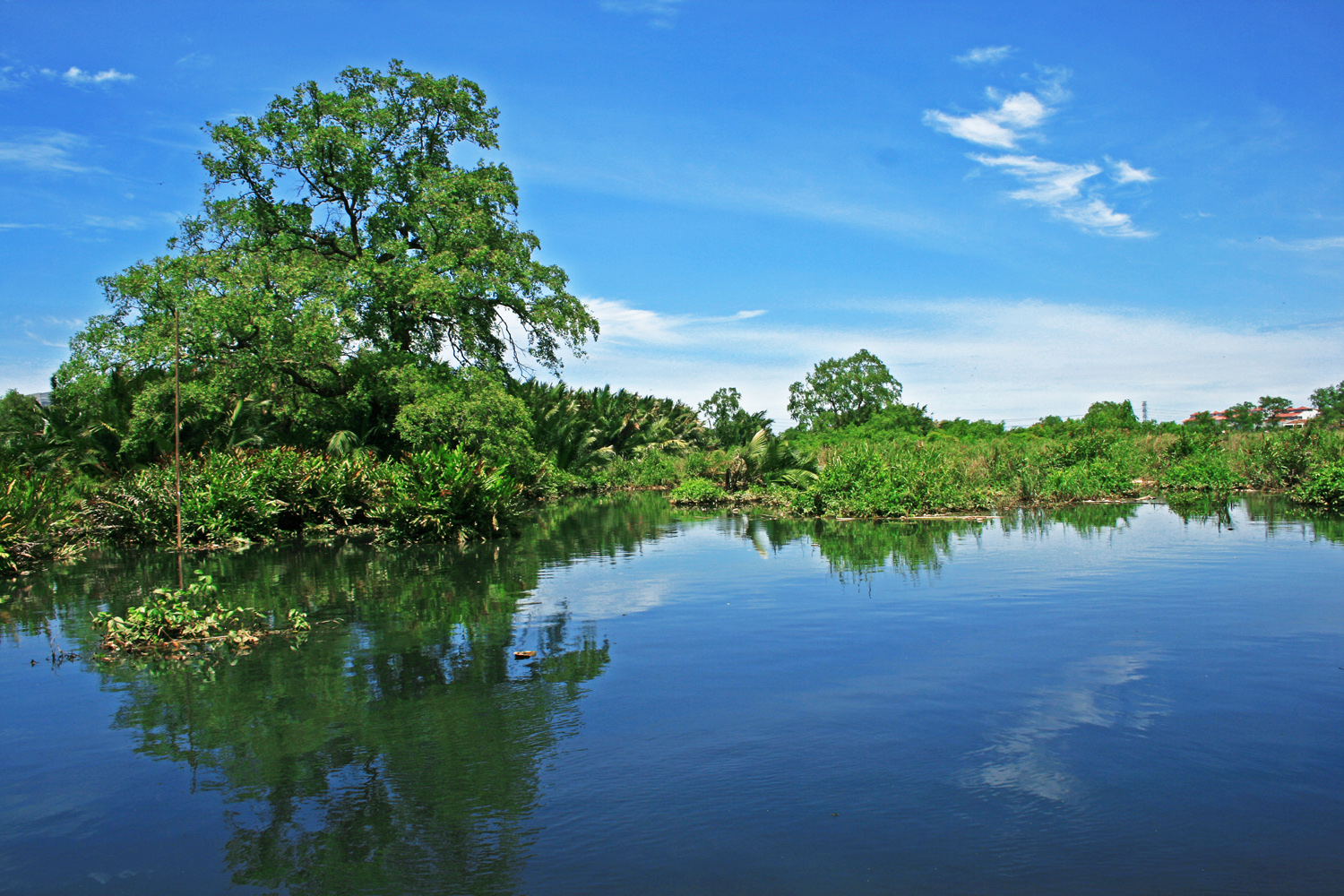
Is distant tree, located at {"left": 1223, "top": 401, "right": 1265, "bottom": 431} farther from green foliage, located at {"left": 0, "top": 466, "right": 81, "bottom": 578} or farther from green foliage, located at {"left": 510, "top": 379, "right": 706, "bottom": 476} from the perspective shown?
green foliage, located at {"left": 0, "top": 466, "right": 81, "bottom": 578}

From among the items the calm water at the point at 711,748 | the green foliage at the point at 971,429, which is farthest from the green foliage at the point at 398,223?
the green foliage at the point at 971,429

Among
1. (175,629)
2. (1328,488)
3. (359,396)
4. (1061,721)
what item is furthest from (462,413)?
(1328,488)

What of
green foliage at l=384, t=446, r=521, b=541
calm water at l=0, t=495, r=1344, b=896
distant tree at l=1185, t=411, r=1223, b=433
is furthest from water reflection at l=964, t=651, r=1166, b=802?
distant tree at l=1185, t=411, r=1223, b=433

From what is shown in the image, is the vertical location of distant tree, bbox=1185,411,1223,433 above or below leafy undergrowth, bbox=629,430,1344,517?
above

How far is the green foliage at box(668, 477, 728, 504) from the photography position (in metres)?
27.2

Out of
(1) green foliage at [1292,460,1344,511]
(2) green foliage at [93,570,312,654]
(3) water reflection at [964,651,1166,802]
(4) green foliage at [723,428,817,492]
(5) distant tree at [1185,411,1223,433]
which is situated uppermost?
(5) distant tree at [1185,411,1223,433]

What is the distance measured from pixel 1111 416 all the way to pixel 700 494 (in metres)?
28.3

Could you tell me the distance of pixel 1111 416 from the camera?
149 ft

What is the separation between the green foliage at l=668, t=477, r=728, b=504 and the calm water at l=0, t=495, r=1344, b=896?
1669cm

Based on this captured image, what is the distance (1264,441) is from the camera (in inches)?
1041

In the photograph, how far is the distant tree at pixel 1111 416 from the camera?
42.6m

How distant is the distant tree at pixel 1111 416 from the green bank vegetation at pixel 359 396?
14322 mm

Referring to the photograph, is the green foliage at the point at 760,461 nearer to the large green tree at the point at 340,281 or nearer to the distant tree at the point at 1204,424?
the large green tree at the point at 340,281

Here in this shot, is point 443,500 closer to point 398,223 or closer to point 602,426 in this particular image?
point 398,223
